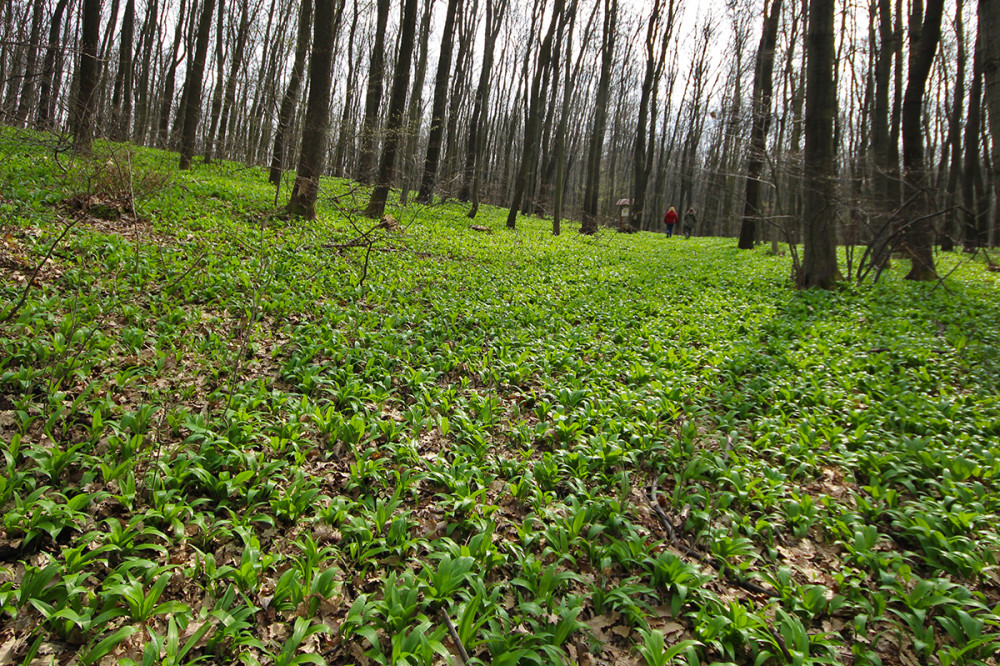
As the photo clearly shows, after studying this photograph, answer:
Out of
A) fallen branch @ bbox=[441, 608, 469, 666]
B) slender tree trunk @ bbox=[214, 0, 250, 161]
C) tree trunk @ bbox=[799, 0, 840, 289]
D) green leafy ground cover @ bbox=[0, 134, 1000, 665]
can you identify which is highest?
slender tree trunk @ bbox=[214, 0, 250, 161]

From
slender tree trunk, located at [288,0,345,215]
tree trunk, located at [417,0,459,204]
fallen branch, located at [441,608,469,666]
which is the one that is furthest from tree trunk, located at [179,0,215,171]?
fallen branch, located at [441,608,469,666]

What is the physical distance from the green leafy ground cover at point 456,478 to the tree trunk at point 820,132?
7.48 ft

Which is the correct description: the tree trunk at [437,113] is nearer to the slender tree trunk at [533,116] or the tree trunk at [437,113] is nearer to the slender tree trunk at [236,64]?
the slender tree trunk at [533,116]

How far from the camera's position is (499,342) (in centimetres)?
530

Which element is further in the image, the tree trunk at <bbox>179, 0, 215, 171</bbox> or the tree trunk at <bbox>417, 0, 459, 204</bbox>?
the tree trunk at <bbox>417, 0, 459, 204</bbox>

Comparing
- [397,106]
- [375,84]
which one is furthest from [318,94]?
[375,84]

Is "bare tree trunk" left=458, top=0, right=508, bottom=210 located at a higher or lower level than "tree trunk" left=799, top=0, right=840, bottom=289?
higher

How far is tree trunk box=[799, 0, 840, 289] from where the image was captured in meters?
7.57

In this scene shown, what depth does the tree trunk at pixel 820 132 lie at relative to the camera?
7.57 meters

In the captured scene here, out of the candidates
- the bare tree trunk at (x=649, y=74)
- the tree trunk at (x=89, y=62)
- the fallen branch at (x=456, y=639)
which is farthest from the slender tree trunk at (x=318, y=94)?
the bare tree trunk at (x=649, y=74)

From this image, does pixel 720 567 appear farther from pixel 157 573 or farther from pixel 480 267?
pixel 480 267

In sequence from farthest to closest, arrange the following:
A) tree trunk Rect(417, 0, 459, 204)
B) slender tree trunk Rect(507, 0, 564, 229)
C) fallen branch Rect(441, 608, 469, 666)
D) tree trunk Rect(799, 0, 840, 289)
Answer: slender tree trunk Rect(507, 0, 564, 229)
tree trunk Rect(417, 0, 459, 204)
tree trunk Rect(799, 0, 840, 289)
fallen branch Rect(441, 608, 469, 666)

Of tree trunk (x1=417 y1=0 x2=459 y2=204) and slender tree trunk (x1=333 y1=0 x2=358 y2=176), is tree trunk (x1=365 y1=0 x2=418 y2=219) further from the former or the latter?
tree trunk (x1=417 y1=0 x2=459 y2=204)

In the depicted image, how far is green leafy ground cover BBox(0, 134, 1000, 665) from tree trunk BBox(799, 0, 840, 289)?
7.48 ft
